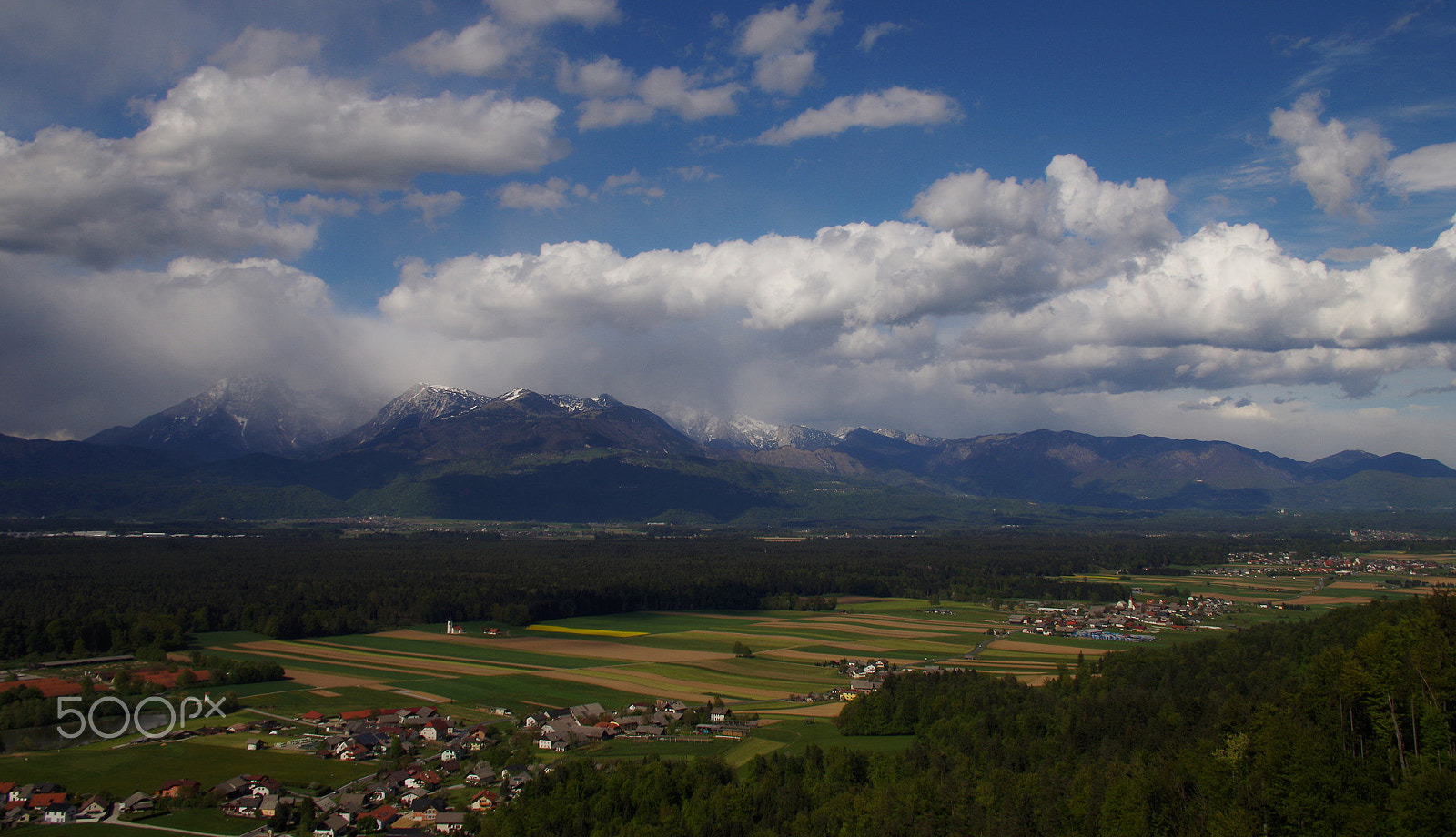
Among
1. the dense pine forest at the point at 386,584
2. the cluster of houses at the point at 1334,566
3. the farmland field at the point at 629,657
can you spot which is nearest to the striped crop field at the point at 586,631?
the farmland field at the point at 629,657

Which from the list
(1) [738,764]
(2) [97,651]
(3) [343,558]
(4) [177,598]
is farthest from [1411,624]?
(3) [343,558]

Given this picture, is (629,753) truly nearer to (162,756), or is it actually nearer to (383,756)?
(383,756)

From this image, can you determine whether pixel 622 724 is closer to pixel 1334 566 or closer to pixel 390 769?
pixel 390 769

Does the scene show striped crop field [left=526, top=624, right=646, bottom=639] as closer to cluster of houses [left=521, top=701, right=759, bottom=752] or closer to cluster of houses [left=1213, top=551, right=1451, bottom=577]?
cluster of houses [left=521, top=701, right=759, bottom=752]

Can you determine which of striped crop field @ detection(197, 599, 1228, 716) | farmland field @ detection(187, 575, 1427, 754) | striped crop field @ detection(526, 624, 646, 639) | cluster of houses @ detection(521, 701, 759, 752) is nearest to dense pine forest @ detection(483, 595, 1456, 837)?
cluster of houses @ detection(521, 701, 759, 752)

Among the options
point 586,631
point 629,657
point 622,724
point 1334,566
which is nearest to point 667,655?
point 629,657
